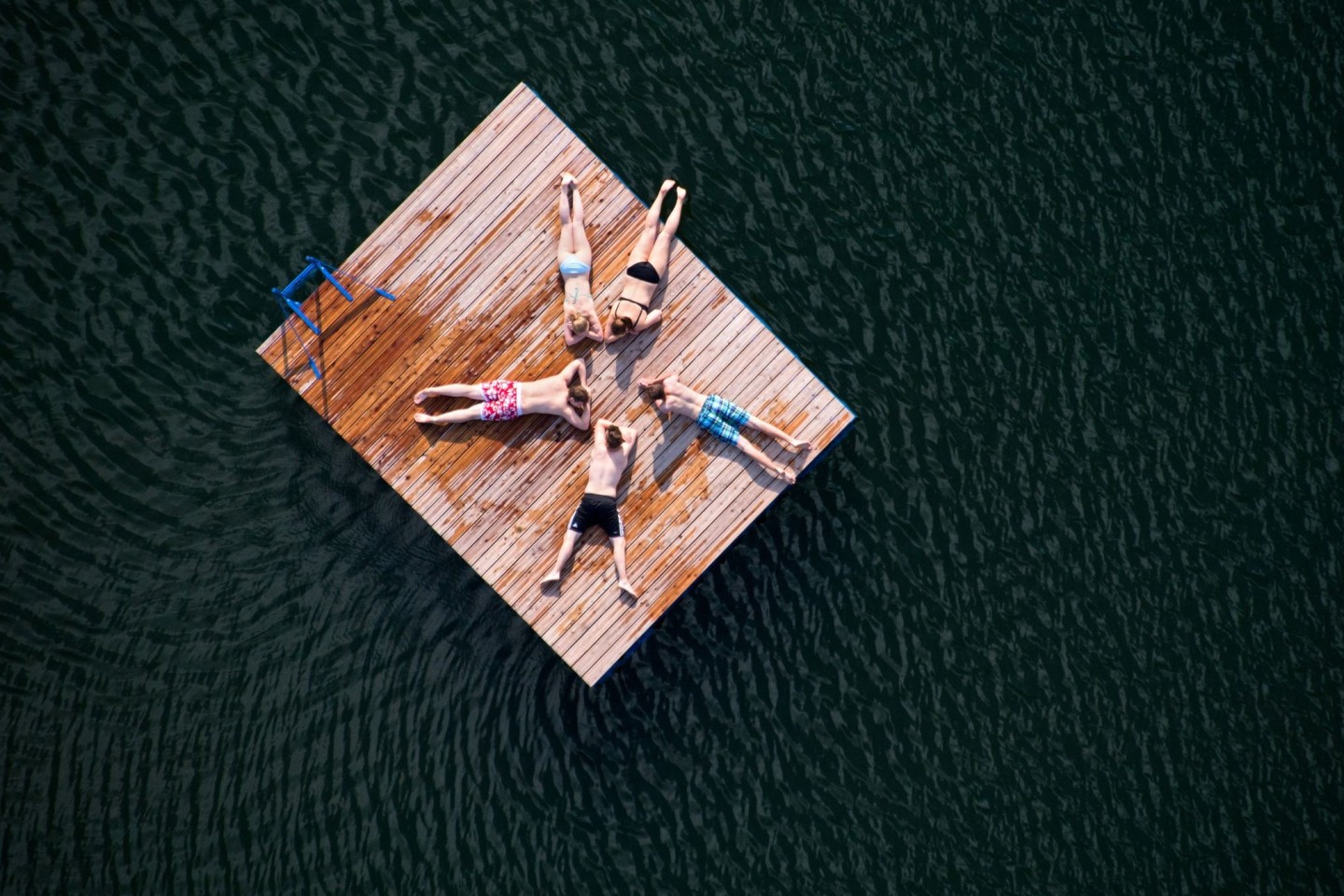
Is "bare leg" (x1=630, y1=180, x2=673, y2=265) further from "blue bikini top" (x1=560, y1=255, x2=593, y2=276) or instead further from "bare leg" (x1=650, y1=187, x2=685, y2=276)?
"blue bikini top" (x1=560, y1=255, x2=593, y2=276)

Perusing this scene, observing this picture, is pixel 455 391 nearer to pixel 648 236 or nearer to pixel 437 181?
pixel 437 181

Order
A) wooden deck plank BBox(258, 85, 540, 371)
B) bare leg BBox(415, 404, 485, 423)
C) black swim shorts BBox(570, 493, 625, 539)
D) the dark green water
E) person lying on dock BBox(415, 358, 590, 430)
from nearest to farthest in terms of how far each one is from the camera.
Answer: black swim shorts BBox(570, 493, 625, 539)
person lying on dock BBox(415, 358, 590, 430)
bare leg BBox(415, 404, 485, 423)
wooden deck plank BBox(258, 85, 540, 371)
the dark green water

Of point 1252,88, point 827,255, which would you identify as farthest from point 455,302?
point 1252,88

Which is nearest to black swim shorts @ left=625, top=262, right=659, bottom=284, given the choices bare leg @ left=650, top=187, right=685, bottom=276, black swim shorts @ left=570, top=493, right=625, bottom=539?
bare leg @ left=650, top=187, right=685, bottom=276

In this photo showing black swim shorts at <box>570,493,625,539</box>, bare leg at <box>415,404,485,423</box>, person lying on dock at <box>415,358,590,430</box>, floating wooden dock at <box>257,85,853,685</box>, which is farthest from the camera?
floating wooden dock at <box>257,85,853,685</box>

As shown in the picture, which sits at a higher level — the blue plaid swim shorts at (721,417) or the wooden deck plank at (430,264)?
the wooden deck plank at (430,264)

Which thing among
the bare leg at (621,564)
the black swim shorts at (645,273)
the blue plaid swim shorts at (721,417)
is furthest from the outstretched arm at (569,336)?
the bare leg at (621,564)

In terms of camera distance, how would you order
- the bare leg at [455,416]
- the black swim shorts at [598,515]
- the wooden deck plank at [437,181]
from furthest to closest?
the wooden deck plank at [437,181] < the bare leg at [455,416] < the black swim shorts at [598,515]

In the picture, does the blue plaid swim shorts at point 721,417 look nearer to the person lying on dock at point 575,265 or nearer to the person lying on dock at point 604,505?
the person lying on dock at point 604,505
